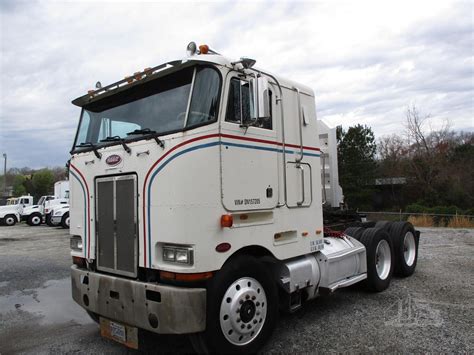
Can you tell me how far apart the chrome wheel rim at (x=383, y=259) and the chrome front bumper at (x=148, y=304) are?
4.20 m

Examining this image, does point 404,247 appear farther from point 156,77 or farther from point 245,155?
point 156,77

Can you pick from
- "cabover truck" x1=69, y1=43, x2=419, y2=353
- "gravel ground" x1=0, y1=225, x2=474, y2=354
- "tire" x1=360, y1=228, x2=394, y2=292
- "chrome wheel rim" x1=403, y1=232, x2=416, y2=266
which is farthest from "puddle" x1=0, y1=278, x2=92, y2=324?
"chrome wheel rim" x1=403, y1=232, x2=416, y2=266

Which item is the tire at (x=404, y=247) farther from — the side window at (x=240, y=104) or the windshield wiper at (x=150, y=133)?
the windshield wiper at (x=150, y=133)

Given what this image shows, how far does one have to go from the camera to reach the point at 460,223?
66.4 feet

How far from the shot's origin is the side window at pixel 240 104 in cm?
407

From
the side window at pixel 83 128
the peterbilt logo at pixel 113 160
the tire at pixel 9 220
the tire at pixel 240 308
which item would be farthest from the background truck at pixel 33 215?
the tire at pixel 240 308

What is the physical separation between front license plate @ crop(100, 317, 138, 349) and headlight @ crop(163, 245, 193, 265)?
83 cm

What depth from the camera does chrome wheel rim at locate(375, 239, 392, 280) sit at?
6.86 meters

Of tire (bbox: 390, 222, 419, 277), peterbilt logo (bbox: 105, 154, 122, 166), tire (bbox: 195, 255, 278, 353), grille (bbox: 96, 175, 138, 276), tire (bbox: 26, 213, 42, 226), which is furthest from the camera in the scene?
tire (bbox: 26, 213, 42, 226)

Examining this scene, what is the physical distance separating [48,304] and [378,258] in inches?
221

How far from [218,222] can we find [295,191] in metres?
1.44

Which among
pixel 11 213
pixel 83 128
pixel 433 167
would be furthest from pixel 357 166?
pixel 83 128

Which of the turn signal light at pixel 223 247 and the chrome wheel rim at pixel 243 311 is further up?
the turn signal light at pixel 223 247

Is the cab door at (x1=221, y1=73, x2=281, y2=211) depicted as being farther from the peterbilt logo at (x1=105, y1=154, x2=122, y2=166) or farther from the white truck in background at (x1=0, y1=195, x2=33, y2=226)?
the white truck in background at (x1=0, y1=195, x2=33, y2=226)
